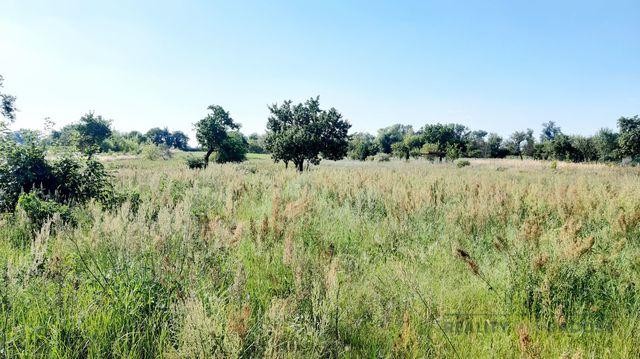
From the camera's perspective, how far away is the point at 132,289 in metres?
2.81

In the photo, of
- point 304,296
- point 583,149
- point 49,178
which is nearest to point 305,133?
point 49,178

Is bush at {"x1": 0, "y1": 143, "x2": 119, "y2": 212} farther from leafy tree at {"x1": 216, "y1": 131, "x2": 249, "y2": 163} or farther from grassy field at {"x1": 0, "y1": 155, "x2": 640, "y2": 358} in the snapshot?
leafy tree at {"x1": 216, "y1": 131, "x2": 249, "y2": 163}

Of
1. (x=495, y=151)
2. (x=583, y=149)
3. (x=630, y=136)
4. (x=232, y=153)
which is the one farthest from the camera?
(x=495, y=151)

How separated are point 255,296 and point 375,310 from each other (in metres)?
1.04

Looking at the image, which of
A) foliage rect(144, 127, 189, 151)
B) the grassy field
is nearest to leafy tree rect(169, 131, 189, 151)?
foliage rect(144, 127, 189, 151)

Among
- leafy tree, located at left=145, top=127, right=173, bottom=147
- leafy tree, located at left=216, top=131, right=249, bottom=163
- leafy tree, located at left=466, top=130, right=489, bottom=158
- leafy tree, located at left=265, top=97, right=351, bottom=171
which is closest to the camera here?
leafy tree, located at left=265, top=97, right=351, bottom=171

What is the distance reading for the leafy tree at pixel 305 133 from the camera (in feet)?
93.9

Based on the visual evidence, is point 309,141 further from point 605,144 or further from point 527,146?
point 527,146

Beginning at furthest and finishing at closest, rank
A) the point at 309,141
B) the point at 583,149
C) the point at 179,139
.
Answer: the point at 179,139 → the point at 583,149 → the point at 309,141

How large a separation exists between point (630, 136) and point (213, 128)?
57.3 metres

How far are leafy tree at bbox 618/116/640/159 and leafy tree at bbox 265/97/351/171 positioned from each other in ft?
151

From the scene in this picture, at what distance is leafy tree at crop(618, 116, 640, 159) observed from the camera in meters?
48.9

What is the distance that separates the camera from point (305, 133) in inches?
1123

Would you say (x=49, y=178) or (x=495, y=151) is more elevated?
(x=495, y=151)
